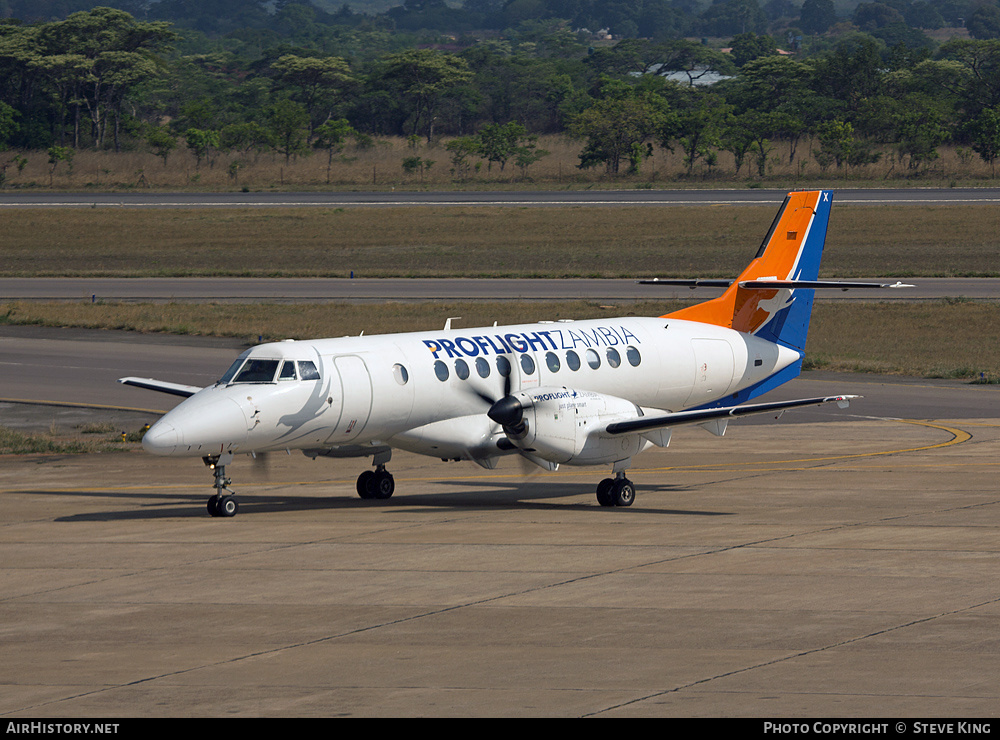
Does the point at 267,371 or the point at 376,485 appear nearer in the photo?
the point at 267,371

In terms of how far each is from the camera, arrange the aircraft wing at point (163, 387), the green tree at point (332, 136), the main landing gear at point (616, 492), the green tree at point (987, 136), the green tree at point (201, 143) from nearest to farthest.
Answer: the main landing gear at point (616, 492)
the aircraft wing at point (163, 387)
the green tree at point (987, 136)
the green tree at point (201, 143)
the green tree at point (332, 136)

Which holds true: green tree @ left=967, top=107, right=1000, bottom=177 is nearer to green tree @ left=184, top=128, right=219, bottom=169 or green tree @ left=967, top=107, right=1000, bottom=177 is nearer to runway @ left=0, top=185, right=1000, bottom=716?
green tree @ left=184, top=128, right=219, bottom=169

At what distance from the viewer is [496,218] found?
97.6m

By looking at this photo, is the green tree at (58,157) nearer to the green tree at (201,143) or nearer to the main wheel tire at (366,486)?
the green tree at (201,143)

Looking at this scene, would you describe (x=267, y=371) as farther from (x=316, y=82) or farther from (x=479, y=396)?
(x=316, y=82)

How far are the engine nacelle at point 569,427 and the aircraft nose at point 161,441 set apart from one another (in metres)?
6.02

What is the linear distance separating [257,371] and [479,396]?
4464 millimetres

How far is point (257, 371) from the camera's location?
→ 2308 centimetres

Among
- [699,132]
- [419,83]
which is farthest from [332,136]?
[699,132]

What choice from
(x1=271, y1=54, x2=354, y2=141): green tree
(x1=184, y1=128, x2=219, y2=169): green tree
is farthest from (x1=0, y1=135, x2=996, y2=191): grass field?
(x1=271, y1=54, x2=354, y2=141): green tree

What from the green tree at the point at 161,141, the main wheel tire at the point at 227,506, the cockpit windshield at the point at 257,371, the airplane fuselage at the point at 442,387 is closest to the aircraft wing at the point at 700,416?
the airplane fuselage at the point at 442,387

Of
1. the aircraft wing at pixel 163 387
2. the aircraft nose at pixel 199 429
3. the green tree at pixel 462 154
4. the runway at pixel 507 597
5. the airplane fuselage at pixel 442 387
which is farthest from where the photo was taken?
the green tree at pixel 462 154

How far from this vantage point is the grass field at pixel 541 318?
1971 inches

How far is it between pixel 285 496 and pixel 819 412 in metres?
18.7
